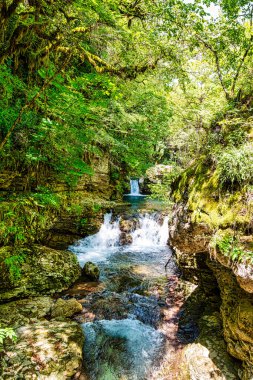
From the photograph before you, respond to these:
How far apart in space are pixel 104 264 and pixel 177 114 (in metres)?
7.83

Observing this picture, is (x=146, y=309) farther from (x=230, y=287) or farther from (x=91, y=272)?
(x=230, y=287)

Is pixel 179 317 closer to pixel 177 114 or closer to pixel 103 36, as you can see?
pixel 103 36

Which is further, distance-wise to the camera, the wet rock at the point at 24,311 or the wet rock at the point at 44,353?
the wet rock at the point at 24,311

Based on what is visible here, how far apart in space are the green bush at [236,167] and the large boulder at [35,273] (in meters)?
4.91

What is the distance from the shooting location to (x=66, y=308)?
196 inches

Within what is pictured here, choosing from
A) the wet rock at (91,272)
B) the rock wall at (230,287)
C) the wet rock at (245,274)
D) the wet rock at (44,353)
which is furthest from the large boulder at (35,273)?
the wet rock at (245,274)

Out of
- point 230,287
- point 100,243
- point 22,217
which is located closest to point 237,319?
point 230,287

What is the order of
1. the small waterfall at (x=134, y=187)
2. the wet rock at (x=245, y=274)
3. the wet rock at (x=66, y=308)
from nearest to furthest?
the wet rock at (x=245, y=274) → the wet rock at (x=66, y=308) → the small waterfall at (x=134, y=187)

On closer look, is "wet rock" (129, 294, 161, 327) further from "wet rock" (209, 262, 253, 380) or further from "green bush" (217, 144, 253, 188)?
"green bush" (217, 144, 253, 188)

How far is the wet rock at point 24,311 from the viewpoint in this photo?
431 centimetres

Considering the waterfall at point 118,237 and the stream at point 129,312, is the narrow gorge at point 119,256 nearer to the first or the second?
the stream at point 129,312

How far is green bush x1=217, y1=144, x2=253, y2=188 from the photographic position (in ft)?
10.0

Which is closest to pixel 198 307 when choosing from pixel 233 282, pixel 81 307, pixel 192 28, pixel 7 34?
pixel 233 282

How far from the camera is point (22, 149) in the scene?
219 inches
